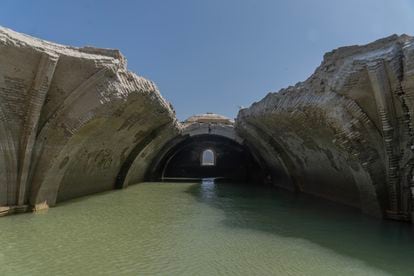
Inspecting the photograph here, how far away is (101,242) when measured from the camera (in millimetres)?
5262

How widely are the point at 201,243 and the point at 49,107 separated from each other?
4.78 m

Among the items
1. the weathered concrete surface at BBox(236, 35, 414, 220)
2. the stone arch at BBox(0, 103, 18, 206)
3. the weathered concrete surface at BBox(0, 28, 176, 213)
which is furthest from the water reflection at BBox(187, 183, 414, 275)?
the stone arch at BBox(0, 103, 18, 206)

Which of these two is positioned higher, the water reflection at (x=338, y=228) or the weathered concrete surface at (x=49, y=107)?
the weathered concrete surface at (x=49, y=107)

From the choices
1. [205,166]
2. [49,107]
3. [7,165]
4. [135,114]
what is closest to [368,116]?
[135,114]

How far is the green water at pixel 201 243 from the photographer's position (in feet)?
13.6

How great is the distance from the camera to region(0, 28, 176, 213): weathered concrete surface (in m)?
6.84

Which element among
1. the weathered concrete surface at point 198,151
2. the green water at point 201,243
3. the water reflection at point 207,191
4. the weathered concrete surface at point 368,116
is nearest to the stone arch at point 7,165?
the green water at point 201,243

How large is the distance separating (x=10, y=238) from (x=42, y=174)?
2.60m

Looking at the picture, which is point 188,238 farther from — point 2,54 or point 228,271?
point 2,54

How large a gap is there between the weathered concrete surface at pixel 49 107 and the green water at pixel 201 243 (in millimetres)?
861

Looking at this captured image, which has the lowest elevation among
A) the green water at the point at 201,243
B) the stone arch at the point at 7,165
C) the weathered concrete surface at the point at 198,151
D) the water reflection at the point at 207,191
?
the green water at the point at 201,243

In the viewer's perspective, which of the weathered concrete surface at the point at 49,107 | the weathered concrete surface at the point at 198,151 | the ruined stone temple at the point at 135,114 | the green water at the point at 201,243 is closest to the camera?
the green water at the point at 201,243

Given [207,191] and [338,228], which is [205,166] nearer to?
[207,191]

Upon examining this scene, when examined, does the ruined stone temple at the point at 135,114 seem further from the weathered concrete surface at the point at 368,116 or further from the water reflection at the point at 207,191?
the water reflection at the point at 207,191
